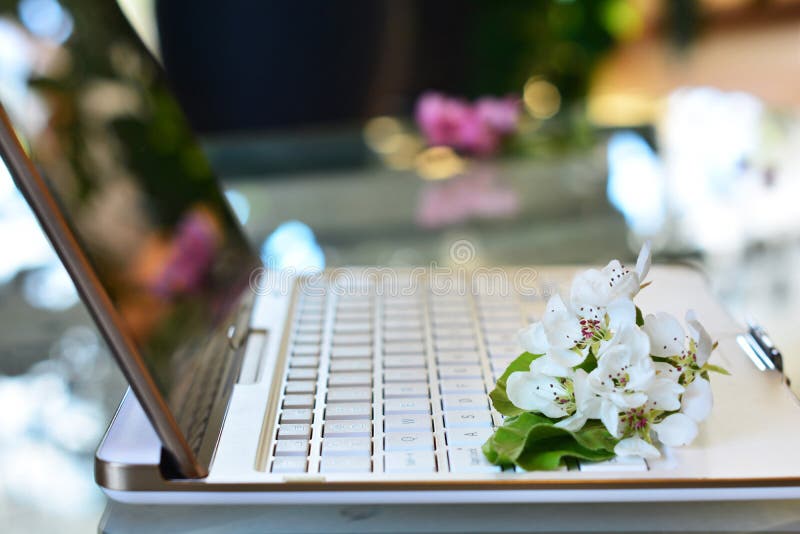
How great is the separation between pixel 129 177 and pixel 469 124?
683 millimetres

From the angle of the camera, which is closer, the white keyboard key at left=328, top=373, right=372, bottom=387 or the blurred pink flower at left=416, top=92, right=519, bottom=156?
the white keyboard key at left=328, top=373, right=372, bottom=387

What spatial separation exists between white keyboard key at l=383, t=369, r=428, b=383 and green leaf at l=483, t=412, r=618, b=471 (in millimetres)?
117

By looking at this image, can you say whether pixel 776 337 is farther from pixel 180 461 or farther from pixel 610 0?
pixel 610 0

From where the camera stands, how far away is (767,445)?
0.53 metres

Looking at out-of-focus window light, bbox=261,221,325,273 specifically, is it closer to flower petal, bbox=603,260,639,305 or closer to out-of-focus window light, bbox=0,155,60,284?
out-of-focus window light, bbox=0,155,60,284

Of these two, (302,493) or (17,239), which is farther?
(17,239)

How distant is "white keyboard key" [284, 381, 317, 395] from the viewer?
2.03 feet

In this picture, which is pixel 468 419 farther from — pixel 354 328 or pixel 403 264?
pixel 403 264

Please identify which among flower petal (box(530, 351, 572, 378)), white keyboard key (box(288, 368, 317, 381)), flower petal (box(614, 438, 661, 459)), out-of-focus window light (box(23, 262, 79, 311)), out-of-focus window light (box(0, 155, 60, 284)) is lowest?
flower petal (box(614, 438, 661, 459))

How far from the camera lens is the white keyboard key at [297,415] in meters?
0.57

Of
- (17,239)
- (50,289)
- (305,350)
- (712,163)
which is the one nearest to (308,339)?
(305,350)

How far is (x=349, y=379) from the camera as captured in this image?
2.10 feet

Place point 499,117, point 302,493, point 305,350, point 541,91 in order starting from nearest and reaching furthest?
point 302,493 < point 305,350 < point 499,117 < point 541,91

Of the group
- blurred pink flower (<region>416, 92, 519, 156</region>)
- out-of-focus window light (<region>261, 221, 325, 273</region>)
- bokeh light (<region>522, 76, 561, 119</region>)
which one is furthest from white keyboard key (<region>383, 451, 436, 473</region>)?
bokeh light (<region>522, 76, 561, 119</region>)
